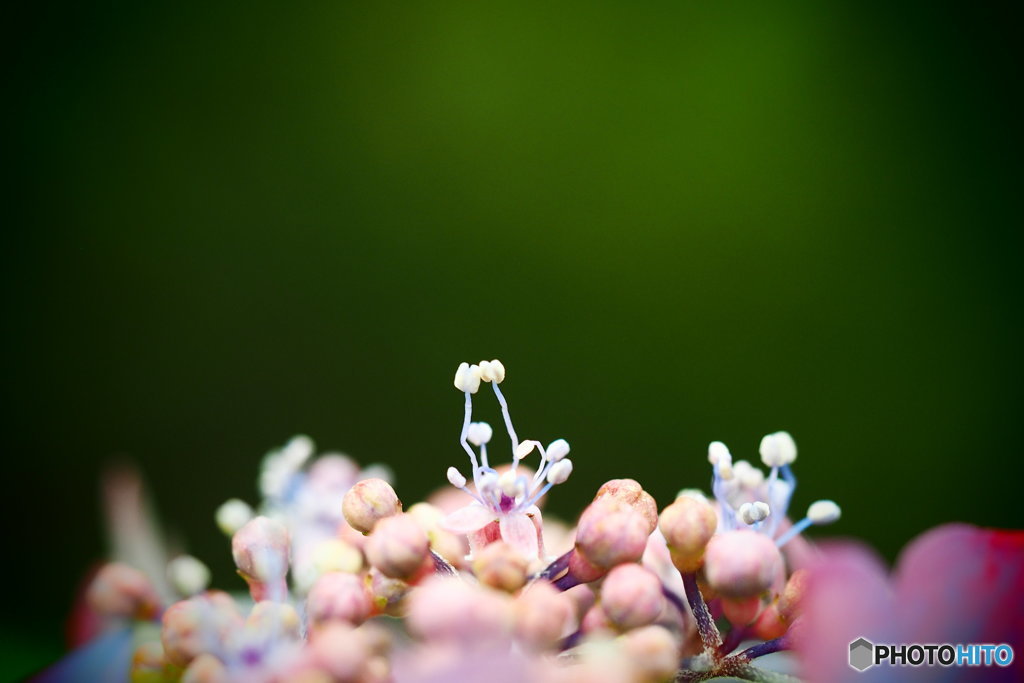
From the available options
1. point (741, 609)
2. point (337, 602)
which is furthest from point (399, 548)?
point (741, 609)

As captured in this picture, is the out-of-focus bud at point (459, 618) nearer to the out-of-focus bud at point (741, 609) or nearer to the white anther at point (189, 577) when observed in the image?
the out-of-focus bud at point (741, 609)

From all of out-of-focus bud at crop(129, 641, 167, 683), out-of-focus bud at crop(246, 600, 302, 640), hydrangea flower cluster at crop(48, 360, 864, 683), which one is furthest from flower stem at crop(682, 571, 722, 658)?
out-of-focus bud at crop(129, 641, 167, 683)

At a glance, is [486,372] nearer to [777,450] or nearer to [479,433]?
[479,433]

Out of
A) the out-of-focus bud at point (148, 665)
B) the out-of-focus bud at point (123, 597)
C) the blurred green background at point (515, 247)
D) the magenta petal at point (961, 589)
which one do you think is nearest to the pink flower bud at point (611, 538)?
the magenta petal at point (961, 589)

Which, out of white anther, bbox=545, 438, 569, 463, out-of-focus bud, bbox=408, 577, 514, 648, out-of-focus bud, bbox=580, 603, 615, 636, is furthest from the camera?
white anther, bbox=545, 438, 569, 463

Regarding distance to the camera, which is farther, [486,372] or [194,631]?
[486,372]

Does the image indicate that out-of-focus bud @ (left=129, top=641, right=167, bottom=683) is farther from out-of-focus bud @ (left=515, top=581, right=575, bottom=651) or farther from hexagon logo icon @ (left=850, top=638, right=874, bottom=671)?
hexagon logo icon @ (left=850, top=638, right=874, bottom=671)

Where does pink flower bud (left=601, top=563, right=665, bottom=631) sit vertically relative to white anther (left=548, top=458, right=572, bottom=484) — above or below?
below
